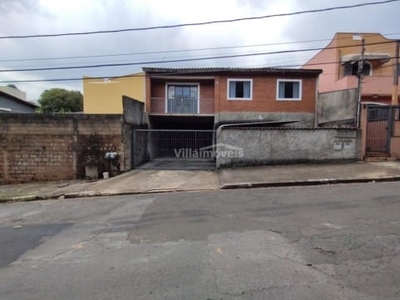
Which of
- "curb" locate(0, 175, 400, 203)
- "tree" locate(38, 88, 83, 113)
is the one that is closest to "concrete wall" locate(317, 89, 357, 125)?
"curb" locate(0, 175, 400, 203)

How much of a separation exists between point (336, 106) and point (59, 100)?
121 ft

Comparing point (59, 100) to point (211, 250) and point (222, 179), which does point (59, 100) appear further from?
point (211, 250)

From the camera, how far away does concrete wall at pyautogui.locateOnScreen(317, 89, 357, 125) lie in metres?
17.5

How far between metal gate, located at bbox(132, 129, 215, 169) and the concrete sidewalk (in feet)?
9.91

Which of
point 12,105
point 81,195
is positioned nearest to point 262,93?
point 81,195

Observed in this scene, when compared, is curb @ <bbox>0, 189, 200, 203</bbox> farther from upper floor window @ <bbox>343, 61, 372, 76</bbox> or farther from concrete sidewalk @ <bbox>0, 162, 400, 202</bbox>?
upper floor window @ <bbox>343, 61, 372, 76</bbox>

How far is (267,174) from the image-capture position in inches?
444

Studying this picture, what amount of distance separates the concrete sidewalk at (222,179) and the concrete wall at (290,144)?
1.91 ft

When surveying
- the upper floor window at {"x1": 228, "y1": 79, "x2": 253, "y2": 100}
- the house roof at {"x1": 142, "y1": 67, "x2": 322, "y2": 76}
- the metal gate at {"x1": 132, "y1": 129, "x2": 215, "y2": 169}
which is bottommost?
the metal gate at {"x1": 132, "y1": 129, "x2": 215, "y2": 169}

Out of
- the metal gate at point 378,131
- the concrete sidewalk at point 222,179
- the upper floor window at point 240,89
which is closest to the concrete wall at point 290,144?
the concrete sidewalk at point 222,179

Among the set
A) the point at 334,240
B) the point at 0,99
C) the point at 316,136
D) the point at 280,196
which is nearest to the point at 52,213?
the point at 280,196

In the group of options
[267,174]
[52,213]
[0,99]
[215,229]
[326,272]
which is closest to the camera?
[326,272]

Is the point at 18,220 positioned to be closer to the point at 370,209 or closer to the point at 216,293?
the point at 216,293

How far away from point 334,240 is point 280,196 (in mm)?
3410
